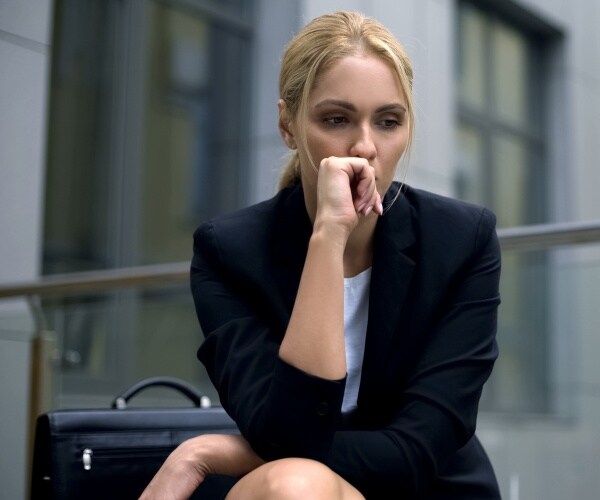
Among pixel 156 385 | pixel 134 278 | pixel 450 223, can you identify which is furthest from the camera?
pixel 134 278

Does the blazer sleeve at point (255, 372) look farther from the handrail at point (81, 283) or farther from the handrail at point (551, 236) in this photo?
the handrail at point (81, 283)

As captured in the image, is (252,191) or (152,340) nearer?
(152,340)

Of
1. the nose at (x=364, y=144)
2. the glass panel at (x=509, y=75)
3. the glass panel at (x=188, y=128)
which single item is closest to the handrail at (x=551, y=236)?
the nose at (x=364, y=144)

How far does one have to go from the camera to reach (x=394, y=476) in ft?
6.94

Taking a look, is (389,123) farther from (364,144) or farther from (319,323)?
(319,323)

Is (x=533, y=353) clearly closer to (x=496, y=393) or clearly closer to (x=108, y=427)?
(x=496, y=393)

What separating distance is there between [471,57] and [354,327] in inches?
366

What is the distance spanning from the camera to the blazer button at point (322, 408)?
2035 millimetres

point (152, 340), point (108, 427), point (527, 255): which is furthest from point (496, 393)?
point (108, 427)

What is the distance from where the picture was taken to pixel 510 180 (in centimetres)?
1170

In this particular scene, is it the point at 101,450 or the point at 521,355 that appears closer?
the point at 101,450

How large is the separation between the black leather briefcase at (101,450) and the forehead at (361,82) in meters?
1.05

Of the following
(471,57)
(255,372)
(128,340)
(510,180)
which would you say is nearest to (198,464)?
(255,372)

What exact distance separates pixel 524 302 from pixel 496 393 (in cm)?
51
